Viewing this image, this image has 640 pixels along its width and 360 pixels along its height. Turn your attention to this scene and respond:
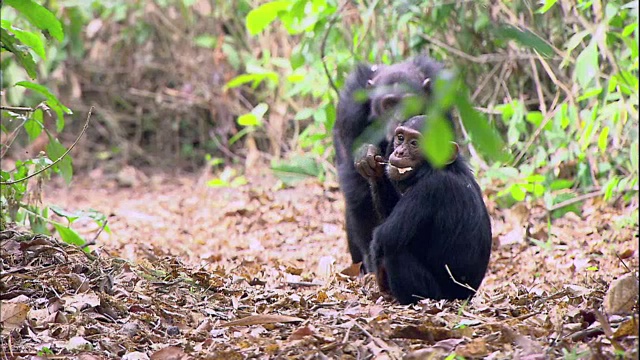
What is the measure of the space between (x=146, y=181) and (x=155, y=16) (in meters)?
1.91

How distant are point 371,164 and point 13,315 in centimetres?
215

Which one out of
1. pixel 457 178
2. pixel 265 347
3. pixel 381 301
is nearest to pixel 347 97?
pixel 457 178

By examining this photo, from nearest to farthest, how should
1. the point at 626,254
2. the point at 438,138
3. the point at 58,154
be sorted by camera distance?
the point at 438,138 → the point at 58,154 → the point at 626,254

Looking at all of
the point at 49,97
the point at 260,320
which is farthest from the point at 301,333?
the point at 49,97

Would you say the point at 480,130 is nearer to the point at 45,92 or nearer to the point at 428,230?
the point at 45,92

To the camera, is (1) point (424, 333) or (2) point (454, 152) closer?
(1) point (424, 333)

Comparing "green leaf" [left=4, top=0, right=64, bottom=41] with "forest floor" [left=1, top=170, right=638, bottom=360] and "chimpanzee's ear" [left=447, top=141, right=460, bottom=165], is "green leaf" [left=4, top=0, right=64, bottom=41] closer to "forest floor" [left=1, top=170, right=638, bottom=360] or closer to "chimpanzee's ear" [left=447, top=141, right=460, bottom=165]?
"forest floor" [left=1, top=170, right=638, bottom=360]

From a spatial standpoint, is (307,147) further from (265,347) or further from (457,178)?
(265,347)

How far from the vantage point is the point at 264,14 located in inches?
230

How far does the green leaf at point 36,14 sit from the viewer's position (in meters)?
3.22

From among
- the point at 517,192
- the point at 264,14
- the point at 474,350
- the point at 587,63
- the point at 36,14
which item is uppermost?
the point at 264,14

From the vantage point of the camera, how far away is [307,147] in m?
8.73

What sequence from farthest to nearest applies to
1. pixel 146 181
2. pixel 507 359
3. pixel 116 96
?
pixel 116 96 → pixel 146 181 → pixel 507 359

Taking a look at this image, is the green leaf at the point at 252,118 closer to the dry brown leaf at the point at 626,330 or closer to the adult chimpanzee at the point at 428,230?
the adult chimpanzee at the point at 428,230
